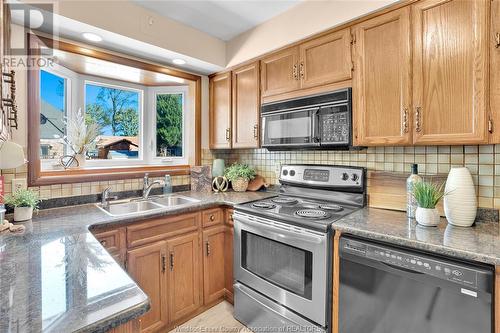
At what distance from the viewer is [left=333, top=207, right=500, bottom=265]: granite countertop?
1.08m

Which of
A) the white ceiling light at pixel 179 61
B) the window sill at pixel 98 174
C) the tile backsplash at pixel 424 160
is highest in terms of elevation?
the white ceiling light at pixel 179 61

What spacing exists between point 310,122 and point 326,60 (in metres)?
0.46

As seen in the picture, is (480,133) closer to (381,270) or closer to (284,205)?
(381,270)

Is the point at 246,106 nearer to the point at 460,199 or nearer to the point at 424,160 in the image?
the point at 424,160

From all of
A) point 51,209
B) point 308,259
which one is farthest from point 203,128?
point 308,259

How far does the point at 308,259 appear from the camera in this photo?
61.6 inches

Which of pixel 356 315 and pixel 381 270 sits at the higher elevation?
pixel 381 270

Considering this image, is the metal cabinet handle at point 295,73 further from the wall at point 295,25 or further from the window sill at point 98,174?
the window sill at point 98,174

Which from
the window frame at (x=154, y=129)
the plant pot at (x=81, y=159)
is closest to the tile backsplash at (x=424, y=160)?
the window frame at (x=154, y=129)

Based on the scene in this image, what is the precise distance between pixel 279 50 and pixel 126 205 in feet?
6.12

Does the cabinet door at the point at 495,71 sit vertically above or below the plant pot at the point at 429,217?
above

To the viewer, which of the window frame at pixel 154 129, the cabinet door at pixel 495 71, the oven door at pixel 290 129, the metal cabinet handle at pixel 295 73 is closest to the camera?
the cabinet door at pixel 495 71

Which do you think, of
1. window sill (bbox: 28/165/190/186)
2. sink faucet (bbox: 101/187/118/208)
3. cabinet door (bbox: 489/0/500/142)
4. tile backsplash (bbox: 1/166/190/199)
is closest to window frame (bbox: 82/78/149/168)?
window sill (bbox: 28/165/190/186)

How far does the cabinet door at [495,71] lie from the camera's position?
126 centimetres
